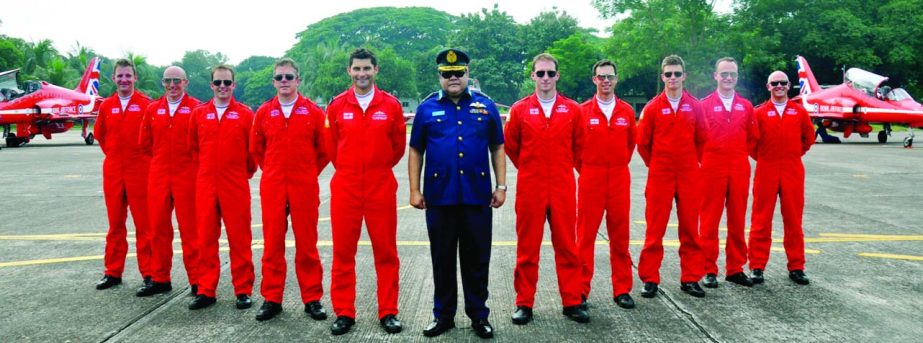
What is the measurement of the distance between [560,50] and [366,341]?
212 feet

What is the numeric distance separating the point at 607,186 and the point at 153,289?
389 cm

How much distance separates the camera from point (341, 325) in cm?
473

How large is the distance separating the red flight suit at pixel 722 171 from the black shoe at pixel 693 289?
14.7 inches

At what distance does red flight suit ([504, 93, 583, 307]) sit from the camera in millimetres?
5023

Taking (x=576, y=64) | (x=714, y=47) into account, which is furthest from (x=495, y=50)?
(x=714, y=47)

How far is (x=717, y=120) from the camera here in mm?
5945

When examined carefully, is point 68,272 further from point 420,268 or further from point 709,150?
point 709,150

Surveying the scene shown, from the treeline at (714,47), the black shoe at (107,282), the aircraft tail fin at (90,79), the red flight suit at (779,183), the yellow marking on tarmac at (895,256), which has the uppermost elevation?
the treeline at (714,47)

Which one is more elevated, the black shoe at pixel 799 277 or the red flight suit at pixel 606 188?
the red flight suit at pixel 606 188

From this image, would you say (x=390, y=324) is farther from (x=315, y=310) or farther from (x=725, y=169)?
(x=725, y=169)

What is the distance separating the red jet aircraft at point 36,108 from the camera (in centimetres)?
2983

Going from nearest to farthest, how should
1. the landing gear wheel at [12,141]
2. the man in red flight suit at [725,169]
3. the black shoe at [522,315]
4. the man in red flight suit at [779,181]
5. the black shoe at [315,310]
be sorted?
the black shoe at [522,315]
the black shoe at [315,310]
the man in red flight suit at [725,169]
the man in red flight suit at [779,181]
the landing gear wheel at [12,141]

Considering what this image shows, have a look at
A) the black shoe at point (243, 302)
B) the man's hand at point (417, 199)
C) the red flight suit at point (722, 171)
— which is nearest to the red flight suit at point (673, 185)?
the red flight suit at point (722, 171)

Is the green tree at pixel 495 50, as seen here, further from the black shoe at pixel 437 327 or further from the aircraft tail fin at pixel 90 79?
the black shoe at pixel 437 327
